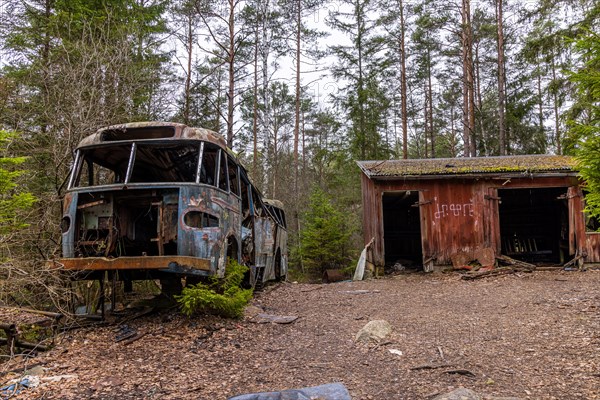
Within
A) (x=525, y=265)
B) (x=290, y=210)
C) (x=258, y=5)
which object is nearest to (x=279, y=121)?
(x=290, y=210)

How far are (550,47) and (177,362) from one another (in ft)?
60.1

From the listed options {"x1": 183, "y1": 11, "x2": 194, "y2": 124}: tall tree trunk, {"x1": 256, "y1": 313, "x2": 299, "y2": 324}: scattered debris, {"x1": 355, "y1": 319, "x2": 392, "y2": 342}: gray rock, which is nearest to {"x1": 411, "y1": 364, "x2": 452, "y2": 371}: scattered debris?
{"x1": 355, "y1": 319, "x2": 392, "y2": 342}: gray rock

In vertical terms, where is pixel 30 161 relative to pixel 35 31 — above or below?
below

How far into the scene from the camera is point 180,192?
5.52m

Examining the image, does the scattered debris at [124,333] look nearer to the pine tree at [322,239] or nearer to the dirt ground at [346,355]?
the dirt ground at [346,355]

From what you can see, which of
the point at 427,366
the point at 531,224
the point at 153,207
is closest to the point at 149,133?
the point at 153,207

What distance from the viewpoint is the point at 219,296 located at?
18.4 feet

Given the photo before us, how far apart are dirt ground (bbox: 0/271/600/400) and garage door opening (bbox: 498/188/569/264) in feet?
35.1

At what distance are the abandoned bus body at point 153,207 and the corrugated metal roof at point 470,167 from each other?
326 inches

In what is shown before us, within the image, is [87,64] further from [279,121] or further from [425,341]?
[279,121]

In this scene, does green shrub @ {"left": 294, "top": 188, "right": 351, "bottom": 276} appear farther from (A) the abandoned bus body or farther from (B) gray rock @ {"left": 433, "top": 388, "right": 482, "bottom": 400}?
(B) gray rock @ {"left": 433, "top": 388, "right": 482, "bottom": 400}

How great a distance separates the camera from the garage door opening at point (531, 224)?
17.5 metres

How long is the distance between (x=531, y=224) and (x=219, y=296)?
17499 mm

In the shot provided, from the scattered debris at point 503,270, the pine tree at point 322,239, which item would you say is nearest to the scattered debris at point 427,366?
the scattered debris at point 503,270
